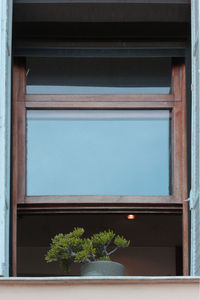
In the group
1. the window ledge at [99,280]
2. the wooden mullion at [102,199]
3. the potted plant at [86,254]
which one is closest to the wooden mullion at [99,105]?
the wooden mullion at [102,199]

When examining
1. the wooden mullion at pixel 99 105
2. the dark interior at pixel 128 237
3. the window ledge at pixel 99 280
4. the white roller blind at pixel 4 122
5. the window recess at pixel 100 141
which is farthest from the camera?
the dark interior at pixel 128 237

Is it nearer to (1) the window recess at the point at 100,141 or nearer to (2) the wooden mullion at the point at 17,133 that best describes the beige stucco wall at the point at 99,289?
(2) the wooden mullion at the point at 17,133

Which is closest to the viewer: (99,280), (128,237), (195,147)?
(99,280)

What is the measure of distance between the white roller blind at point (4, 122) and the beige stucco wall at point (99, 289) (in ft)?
1.15

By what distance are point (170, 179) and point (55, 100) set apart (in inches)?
35.3

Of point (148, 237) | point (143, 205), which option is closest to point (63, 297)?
point (143, 205)

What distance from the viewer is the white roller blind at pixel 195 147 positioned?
4.29 m

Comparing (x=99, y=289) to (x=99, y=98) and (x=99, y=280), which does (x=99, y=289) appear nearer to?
(x=99, y=280)

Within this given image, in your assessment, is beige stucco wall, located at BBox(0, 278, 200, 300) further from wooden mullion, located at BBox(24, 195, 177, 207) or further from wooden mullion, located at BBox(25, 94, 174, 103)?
wooden mullion, located at BBox(25, 94, 174, 103)

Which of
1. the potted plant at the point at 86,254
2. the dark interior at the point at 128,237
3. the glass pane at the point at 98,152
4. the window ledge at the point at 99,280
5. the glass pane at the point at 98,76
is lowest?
the window ledge at the point at 99,280

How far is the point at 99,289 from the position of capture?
11.9 ft

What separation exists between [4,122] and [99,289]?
1.12m

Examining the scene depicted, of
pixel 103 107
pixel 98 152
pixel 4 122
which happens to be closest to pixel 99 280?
pixel 4 122

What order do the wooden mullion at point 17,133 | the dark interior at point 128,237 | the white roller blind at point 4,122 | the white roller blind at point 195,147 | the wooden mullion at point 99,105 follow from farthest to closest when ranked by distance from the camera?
the dark interior at point 128,237 < the wooden mullion at point 99,105 < the wooden mullion at point 17,133 < the white roller blind at point 195,147 < the white roller blind at point 4,122
